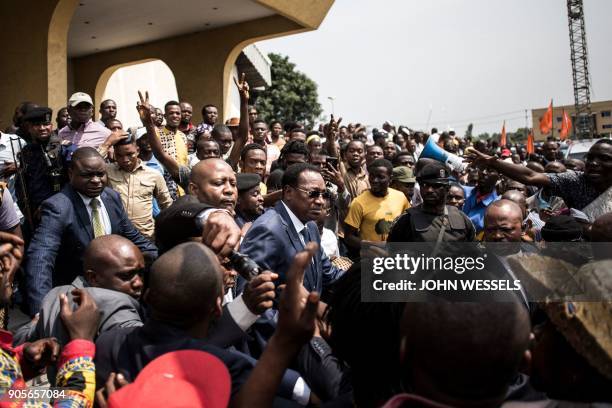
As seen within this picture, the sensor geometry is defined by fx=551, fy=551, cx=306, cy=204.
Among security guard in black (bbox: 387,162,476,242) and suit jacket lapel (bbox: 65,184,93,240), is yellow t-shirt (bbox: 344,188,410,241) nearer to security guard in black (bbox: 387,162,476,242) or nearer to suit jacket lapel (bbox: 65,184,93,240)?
security guard in black (bbox: 387,162,476,242)

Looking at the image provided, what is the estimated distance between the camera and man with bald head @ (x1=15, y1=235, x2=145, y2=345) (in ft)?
7.75

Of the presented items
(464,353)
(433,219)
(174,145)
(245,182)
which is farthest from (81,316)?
(174,145)

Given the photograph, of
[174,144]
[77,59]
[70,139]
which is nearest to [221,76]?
[77,59]

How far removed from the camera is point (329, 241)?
5195 mm

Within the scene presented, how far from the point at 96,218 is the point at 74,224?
7.8 inches

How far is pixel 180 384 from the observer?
167 centimetres

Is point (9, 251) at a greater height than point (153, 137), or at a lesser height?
lesser

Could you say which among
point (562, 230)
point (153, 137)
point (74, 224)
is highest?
point (153, 137)

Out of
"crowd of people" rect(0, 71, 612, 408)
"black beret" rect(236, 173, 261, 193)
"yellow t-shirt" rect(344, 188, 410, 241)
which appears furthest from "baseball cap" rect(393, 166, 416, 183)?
"black beret" rect(236, 173, 261, 193)

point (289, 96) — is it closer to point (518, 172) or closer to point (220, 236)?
point (518, 172)

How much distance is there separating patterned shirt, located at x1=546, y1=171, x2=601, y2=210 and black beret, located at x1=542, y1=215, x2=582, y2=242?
13.1 inches

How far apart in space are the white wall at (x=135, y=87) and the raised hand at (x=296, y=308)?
46.8ft

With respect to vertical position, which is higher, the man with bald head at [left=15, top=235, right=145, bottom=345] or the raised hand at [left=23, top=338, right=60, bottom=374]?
the man with bald head at [left=15, top=235, right=145, bottom=345]

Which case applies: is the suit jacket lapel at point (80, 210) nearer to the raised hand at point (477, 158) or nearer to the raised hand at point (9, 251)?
the raised hand at point (9, 251)
